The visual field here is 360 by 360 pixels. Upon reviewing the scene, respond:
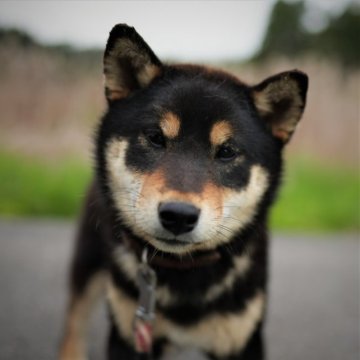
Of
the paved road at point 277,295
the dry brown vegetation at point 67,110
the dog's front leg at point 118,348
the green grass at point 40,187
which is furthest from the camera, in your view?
the dry brown vegetation at point 67,110

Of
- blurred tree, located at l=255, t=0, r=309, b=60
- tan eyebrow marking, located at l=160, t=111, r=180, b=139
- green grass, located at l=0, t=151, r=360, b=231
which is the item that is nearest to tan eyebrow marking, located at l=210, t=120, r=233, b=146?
tan eyebrow marking, located at l=160, t=111, r=180, b=139

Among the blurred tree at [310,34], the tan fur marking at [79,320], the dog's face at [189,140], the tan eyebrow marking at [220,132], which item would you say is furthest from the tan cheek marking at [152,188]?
the blurred tree at [310,34]

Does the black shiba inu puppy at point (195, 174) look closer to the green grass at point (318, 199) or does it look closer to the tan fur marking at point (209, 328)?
the tan fur marking at point (209, 328)

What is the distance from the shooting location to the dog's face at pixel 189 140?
2115mm

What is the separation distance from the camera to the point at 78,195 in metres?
6.11

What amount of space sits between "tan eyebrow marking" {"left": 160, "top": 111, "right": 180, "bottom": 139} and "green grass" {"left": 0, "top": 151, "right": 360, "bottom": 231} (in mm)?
4011

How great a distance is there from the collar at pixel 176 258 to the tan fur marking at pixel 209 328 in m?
0.24

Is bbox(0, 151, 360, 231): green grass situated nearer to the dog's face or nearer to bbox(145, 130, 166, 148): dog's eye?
the dog's face

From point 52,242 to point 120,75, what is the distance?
10.9ft

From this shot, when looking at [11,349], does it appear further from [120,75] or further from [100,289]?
[120,75]

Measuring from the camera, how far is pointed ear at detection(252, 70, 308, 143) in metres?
2.46

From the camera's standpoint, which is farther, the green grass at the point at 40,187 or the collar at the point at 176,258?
the green grass at the point at 40,187

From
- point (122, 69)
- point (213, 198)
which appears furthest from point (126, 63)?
point (213, 198)

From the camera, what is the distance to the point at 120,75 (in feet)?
8.32
